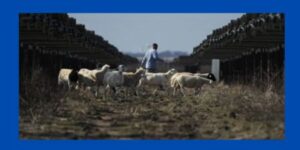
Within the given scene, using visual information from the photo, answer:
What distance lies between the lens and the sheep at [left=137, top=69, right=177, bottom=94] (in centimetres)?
2212

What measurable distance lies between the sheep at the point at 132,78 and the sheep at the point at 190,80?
0.64 m

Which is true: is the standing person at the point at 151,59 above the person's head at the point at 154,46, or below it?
below

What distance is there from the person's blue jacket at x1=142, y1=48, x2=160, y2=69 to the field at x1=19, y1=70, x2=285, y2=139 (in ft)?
2.23

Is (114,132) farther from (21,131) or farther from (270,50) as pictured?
(270,50)

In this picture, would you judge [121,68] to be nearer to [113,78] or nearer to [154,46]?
[113,78]

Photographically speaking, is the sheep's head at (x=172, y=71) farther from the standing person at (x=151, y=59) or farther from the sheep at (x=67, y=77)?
the sheep at (x=67, y=77)

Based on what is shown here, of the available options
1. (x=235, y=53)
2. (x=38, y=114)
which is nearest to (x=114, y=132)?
(x=38, y=114)

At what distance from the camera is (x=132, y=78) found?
2248cm

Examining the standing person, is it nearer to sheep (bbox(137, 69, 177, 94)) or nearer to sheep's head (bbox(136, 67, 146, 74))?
sheep's head (bbox(136, 67, 146, 74))

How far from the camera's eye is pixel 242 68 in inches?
904

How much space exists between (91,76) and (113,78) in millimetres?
563

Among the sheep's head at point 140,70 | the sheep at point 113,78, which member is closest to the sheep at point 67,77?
the sheep at point 113,78

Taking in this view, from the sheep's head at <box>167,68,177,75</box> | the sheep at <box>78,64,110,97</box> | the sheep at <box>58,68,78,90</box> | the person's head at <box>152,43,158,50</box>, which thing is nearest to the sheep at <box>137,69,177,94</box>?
the sheep's head at <box>167,68,177,75</box>

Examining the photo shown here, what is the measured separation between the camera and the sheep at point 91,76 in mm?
21500
